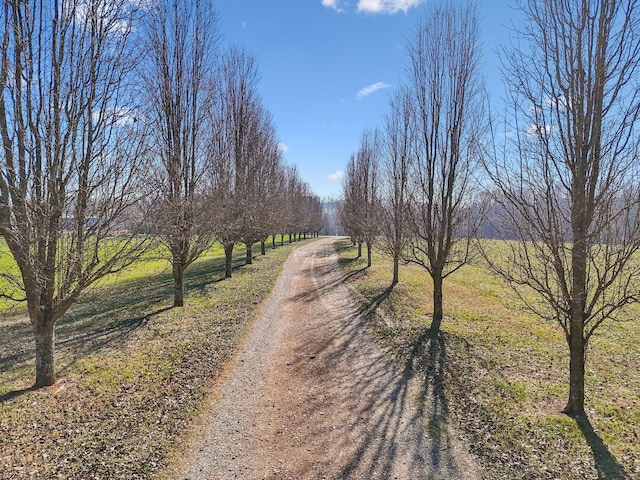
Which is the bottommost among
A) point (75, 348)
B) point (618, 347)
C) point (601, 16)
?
point (618, 347)

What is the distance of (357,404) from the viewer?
721cm

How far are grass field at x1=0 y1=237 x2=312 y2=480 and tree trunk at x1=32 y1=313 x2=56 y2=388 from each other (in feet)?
0.91

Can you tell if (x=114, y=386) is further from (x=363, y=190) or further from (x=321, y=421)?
(x=363, y=190)

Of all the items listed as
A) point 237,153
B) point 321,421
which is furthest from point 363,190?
point 321,421

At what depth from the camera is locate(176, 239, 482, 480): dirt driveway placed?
17.4 feet

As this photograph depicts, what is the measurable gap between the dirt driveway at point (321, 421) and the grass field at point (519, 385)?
576 millimetres

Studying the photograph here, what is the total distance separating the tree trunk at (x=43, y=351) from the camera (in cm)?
763

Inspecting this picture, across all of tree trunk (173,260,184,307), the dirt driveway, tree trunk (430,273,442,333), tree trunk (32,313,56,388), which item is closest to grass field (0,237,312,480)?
tree trunk (32,313,56,388)

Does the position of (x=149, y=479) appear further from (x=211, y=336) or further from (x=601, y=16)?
(x=601, y=16)

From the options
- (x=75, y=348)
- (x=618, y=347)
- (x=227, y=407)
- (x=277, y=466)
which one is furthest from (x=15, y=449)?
(x=618, y=347)

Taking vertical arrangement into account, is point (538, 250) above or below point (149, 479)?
above

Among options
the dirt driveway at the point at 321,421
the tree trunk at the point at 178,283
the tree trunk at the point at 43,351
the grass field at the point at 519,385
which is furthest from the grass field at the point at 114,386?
the grass field at the point at 519,385

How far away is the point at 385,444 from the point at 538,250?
454 centimetres

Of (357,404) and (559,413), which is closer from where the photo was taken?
(559,413)
